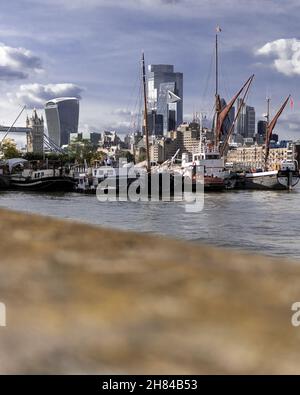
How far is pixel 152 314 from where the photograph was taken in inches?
41.6

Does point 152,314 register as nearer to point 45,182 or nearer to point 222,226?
point 222,226

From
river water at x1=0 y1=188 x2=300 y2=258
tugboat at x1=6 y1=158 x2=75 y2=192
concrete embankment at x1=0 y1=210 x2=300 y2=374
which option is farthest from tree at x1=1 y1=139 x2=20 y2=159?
concrete embankment at x1=0 y1=210 x2=300 y2=374

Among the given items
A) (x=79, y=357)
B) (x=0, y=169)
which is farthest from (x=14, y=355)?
(x=0, y=169)

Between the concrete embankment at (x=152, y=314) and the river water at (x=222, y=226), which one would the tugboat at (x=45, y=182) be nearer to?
the river water at (x=222, y=226)

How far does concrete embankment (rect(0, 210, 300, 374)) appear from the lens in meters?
0.93

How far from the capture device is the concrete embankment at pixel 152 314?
93cm

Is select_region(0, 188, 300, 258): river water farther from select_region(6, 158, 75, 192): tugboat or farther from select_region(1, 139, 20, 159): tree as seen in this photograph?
select_region(1, 139, 20, 159): tree

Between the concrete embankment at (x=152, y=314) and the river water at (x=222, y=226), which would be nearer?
the concrete embankment at (x=152, y=314)

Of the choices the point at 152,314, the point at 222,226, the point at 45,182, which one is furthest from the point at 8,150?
the point at 152,314

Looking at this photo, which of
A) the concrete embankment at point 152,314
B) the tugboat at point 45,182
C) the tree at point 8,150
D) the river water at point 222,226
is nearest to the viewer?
the concrete embankment at point 152,314

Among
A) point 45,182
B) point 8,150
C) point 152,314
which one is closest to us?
point 152,314

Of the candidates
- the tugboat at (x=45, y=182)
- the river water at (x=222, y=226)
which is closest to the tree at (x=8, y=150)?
the tugboat at (x=45, y=182)

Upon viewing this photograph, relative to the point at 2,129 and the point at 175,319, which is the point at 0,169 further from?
the point at 2,129
